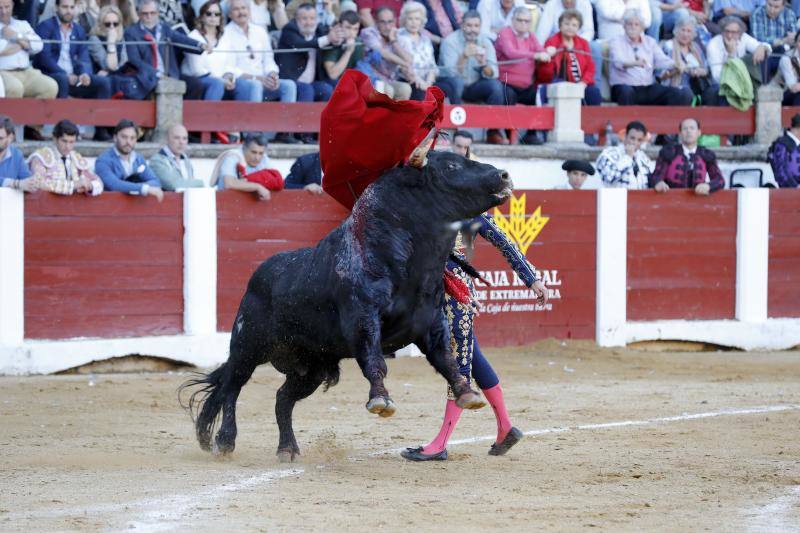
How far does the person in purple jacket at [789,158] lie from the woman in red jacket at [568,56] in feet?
5.97

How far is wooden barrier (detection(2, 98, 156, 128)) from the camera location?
1020 centimetres

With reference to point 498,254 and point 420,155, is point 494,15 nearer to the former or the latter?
point 498,254

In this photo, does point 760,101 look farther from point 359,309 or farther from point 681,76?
point 359,309

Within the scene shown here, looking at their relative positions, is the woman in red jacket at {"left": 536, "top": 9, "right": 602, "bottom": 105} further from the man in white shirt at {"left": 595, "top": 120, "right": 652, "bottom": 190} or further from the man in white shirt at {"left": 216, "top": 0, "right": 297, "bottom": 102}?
the man in white shirt at {"left": 216, "top": 0, "right": 297, "bottom": 102}

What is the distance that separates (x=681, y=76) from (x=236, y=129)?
454cm

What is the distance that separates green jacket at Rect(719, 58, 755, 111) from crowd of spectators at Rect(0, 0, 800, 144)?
1 centimetres

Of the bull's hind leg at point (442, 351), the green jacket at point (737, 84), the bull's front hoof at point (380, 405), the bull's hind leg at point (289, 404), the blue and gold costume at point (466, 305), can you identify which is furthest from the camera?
the green jacket at point (737, 84)

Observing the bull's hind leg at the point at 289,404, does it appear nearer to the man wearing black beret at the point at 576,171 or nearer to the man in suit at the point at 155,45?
the man in suit at the point at 155,45

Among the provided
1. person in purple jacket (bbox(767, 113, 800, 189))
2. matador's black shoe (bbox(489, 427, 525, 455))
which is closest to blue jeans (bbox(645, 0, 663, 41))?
person in purple jacket (bbox(767, 113, 800, 189))

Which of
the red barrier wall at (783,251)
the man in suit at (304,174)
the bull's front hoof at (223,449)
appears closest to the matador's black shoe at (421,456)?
the bull's front hoof at (223,449)

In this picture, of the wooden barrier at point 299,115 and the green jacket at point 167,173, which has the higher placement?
the wooden barrier at point 299,115

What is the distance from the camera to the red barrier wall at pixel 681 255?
1127 cm

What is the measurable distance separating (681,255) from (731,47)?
294 centimetres

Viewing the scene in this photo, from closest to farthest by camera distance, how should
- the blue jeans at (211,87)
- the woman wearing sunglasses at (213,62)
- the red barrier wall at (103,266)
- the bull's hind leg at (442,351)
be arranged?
1. the bull's hind leg at (442,351)
2. the red barrier wall at (103,266)
3. the woman wearing sunglasses at (213,62)
4. the blue jeans at (211,87)
